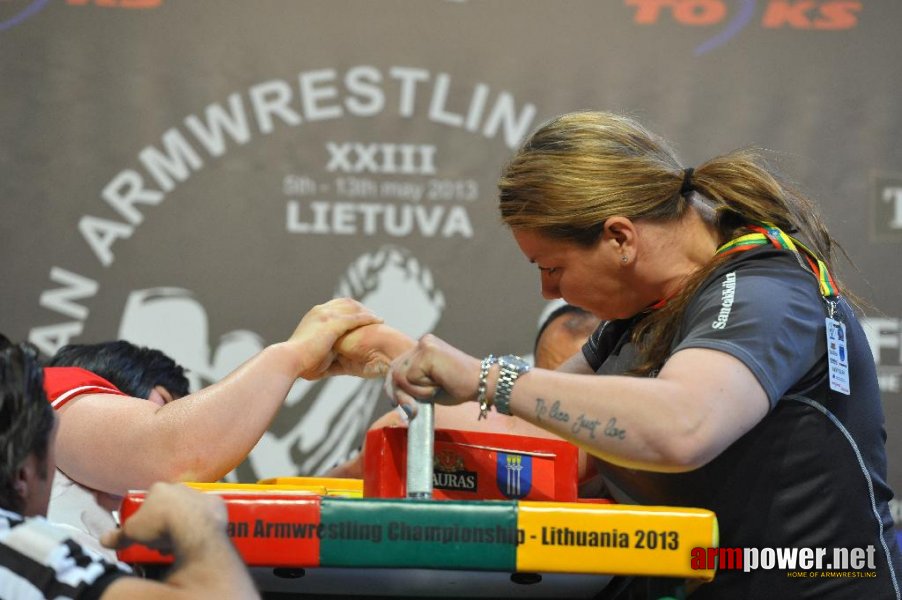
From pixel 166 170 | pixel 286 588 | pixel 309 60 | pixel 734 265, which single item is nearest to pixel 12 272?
pixel 166 170

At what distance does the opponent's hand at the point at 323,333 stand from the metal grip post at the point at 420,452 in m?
0.63

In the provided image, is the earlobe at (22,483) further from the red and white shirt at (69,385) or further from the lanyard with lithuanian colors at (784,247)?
the lanyard with lithuanian colors at (784,247)

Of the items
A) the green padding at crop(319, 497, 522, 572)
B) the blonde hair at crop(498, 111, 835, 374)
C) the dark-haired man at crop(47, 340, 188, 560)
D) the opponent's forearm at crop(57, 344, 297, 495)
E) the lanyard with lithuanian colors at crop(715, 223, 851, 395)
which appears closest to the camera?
the green padding at crop(319, 497, 522, 572)

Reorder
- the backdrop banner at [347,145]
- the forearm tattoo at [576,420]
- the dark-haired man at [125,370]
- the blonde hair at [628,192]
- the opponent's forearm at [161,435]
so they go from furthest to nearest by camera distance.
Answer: the backdrop banner at [347,145]
the dark-haired man at [125,370]
the opponent's forearm at [161,435]
the blonde hair at [628,192]
the forearm tattoo at [576,420]

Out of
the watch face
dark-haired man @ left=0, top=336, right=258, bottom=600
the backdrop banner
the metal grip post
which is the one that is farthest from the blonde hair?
the backdrop banner

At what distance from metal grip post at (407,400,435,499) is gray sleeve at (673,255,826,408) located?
0.33 m

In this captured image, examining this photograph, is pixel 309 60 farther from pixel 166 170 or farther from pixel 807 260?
pixel 807 260

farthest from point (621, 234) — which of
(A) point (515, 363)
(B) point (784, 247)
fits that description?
(A) point (515, 363)

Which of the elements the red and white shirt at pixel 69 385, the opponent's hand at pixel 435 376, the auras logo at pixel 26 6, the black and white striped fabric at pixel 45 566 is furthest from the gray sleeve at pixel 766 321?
the auras logo at pixel 26 6

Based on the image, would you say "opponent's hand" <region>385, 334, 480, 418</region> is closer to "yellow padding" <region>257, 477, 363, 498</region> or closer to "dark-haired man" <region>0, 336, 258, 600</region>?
"dark-haired man" <region>0, 336, 258, 600</region>

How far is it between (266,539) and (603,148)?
76cm

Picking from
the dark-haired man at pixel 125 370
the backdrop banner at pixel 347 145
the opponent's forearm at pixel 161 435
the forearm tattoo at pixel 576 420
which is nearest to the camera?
the forearm tattoo at pixel 576 420

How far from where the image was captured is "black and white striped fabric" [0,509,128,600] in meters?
1.02

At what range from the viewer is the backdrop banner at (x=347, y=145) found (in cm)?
291
